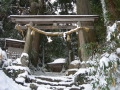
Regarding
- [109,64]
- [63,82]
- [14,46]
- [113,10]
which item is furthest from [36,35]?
[109,64]

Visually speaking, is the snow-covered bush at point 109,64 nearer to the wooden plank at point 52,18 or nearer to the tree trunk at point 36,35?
the wooden plank at point 52,18

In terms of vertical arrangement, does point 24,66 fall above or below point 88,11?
below

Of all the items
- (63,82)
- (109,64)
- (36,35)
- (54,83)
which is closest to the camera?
(109,64)

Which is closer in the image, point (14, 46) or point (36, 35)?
point (14, 46)

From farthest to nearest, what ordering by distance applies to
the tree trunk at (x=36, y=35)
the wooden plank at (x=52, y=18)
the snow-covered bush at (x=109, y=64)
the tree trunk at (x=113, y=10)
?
the tree trunk at (x=36, y=35) < the wooden plank at (x=52, y=18) < the tree trunk at (x=113, y=10) < the snow-covered bush at (x=109, y=64)

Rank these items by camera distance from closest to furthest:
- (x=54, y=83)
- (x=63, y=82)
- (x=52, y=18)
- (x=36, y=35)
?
(x=54, y=83)
(x=63, y=82)
(x=52, y=18)
(x=36, y=35)

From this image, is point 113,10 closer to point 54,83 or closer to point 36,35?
point 54,83

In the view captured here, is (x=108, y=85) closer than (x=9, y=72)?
Yes

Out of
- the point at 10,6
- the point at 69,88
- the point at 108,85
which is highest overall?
the point at 10,6

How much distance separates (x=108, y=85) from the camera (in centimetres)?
509

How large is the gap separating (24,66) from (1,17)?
7.56 m

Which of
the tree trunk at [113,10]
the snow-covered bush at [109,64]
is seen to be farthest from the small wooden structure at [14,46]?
the snow-covered bush at [109,64]

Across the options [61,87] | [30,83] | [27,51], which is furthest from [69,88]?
[27,51]

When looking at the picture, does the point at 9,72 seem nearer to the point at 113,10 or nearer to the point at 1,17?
the point at 113,10
